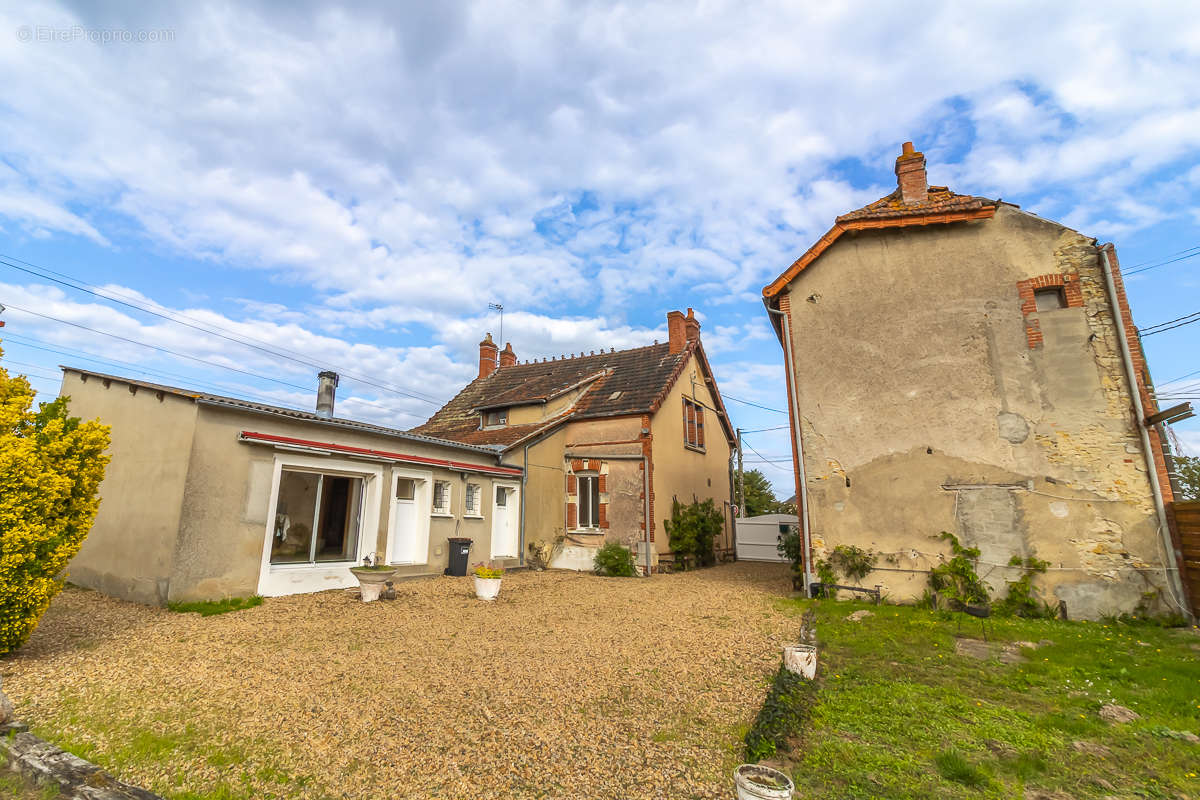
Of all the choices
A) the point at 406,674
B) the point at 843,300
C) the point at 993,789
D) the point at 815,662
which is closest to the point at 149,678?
the point at 406,674

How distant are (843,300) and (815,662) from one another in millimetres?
7913

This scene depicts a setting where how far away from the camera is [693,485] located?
1911cm

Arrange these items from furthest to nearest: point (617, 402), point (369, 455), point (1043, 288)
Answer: point (617, 402), point (369, 455), point (1043, 288)

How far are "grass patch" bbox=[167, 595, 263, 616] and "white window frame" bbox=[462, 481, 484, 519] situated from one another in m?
5.19

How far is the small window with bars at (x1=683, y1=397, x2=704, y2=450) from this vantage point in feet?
63.6

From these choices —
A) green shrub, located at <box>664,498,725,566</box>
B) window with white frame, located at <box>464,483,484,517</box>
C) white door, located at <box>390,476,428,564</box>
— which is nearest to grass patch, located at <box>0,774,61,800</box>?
white door, located at <box>390,476,428,564</box>

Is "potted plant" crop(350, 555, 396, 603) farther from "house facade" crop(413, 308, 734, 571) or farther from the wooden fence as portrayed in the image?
the wooden fence

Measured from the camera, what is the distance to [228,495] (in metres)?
9.17

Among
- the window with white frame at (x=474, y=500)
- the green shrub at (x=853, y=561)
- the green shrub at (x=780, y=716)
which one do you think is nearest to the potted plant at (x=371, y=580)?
the window with white frame at (x=474, y=500)

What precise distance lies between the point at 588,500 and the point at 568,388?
161 inches

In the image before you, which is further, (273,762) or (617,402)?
(617,402)

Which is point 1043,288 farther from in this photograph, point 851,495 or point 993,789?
point 993,789

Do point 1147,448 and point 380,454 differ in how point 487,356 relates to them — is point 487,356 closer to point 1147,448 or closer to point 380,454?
point 380,454

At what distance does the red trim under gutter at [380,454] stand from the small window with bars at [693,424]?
6637 mm
